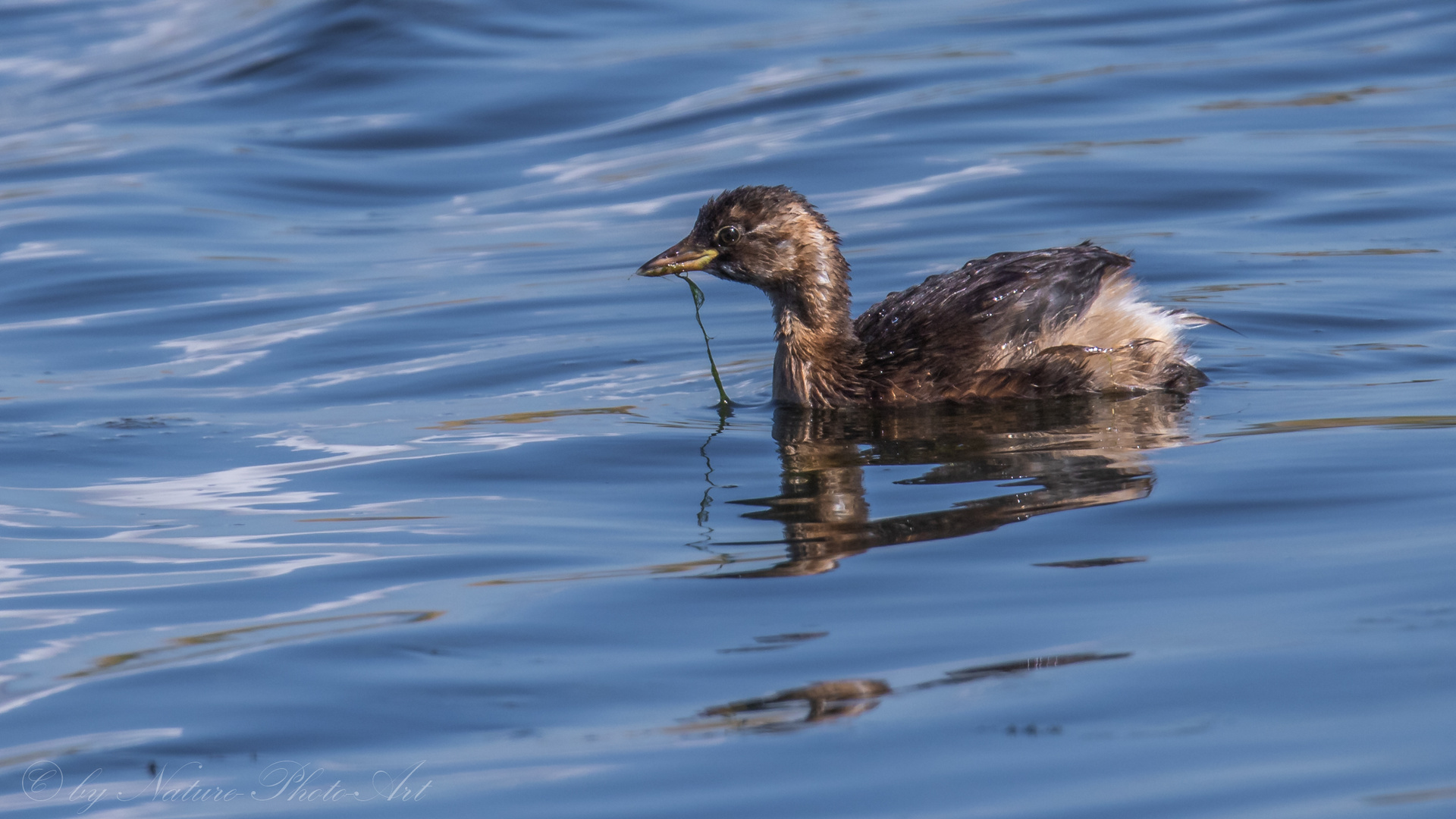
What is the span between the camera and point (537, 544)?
6152mm

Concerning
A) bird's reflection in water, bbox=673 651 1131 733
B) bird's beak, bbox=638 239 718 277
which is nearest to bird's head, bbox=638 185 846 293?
bird's beak, bbox=638 239 718 277

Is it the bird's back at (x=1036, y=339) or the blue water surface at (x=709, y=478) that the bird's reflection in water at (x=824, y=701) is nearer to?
the blue water surface at (x=709, y=478)

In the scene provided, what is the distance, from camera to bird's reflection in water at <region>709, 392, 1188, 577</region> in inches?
236

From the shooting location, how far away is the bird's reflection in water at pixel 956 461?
6.00 m

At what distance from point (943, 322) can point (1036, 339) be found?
1.34ft

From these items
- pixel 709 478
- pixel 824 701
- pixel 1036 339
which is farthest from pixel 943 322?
pixel 824 701

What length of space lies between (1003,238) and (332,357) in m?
4.13

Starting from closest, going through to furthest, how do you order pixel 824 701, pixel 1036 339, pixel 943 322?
pixel 824 701 < pixel 1036 339 < pixel 943 322

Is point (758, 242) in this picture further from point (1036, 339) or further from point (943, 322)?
point (1036, 339)

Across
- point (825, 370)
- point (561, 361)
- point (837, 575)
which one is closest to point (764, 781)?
point (837, 575)

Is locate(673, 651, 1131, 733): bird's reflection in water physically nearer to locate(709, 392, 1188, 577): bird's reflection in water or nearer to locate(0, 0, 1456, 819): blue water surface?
locate(0, 0, 1456, 819): blue water surface

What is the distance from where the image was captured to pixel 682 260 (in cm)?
837

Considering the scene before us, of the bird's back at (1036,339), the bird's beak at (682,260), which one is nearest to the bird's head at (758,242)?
the bird's beak at (682,260)

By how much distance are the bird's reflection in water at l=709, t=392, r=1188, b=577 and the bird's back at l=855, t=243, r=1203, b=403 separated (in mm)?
102
